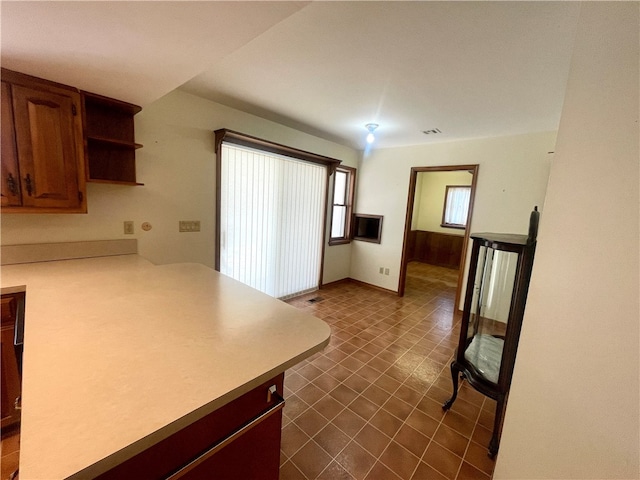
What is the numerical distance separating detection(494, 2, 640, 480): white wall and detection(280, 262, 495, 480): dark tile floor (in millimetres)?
644

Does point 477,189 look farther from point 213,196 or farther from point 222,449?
point 222,449

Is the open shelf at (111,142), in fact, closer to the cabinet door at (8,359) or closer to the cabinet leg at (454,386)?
the cabinet door at (8,359)

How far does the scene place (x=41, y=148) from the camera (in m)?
1.56

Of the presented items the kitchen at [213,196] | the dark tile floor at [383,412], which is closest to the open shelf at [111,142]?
the kitchen at [213,196]

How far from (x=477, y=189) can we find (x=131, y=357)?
12.4 ft

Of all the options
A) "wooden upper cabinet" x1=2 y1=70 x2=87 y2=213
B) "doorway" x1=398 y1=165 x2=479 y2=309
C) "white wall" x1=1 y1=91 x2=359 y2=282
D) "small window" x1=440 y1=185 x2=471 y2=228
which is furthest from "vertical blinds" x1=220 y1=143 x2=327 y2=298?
"small window" x1=440 y1=185 x2=471 y2=228

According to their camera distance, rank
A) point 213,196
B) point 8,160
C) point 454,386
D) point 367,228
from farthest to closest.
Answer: point 367,228 → point 213,196 → point 454,386 → point 8,160

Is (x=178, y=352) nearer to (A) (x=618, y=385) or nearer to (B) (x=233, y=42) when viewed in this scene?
(B) (x=233, y=42)

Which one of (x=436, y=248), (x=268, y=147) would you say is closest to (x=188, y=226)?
(x=268, y=147)

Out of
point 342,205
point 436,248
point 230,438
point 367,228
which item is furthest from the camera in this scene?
point 436,248

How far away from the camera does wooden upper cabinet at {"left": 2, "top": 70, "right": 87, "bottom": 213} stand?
146 centimetres

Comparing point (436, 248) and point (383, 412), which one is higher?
point (436, 248)

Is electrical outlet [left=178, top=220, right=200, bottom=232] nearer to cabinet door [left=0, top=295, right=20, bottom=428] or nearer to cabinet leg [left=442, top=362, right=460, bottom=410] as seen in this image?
cabinet door [left=0, top=295, right=20, bottom=428]

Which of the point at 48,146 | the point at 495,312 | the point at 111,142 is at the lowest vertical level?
the point at 495,312
